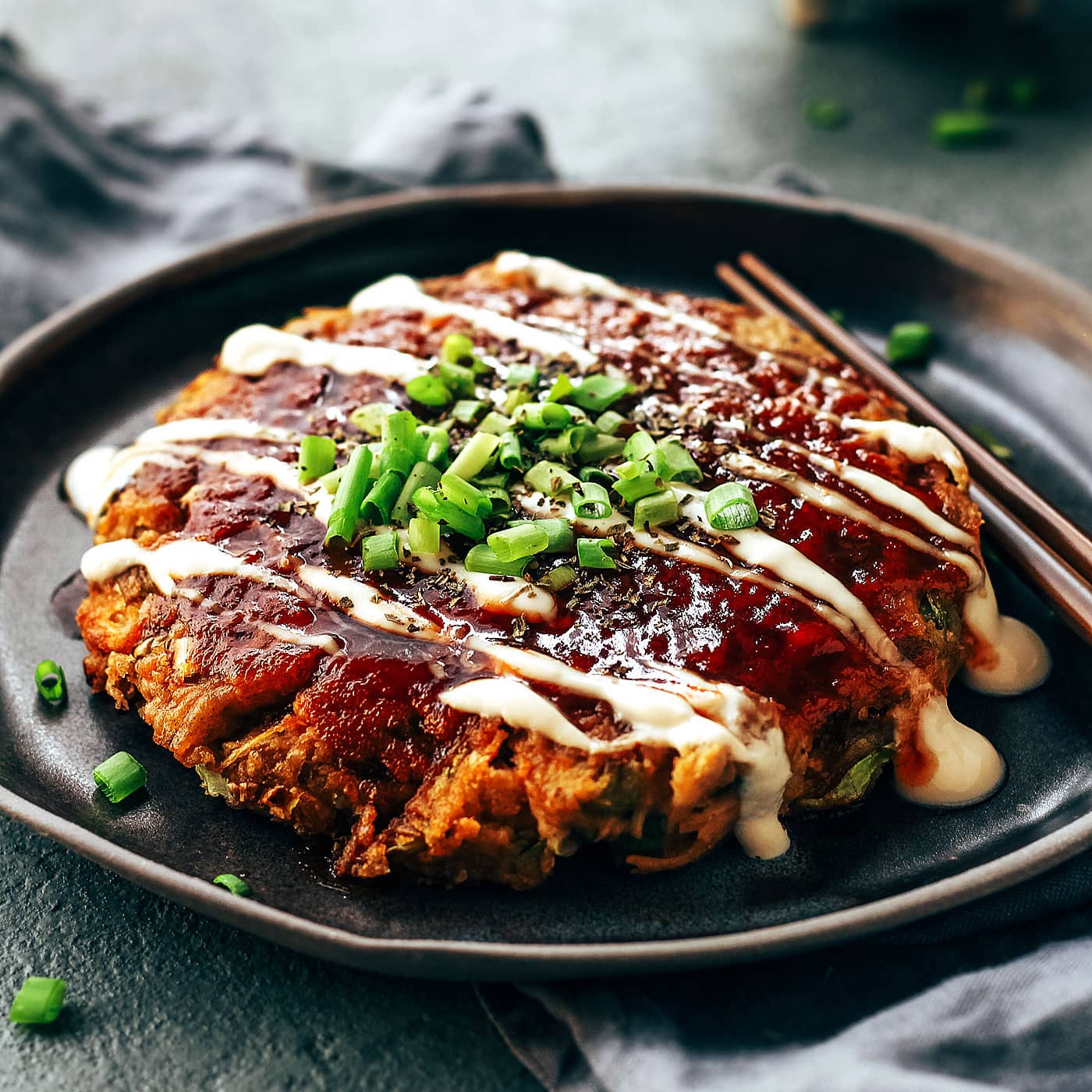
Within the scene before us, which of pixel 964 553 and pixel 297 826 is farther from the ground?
pixel 964 553

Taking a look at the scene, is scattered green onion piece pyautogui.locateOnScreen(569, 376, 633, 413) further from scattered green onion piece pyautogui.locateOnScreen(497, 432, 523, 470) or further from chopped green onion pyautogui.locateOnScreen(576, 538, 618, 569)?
chopped green onion pyautogui.locateOnScreen(576, 538, 618, 569)

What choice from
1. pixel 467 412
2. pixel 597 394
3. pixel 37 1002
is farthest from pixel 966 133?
pixel 37 1002

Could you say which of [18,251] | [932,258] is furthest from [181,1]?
[932,258]

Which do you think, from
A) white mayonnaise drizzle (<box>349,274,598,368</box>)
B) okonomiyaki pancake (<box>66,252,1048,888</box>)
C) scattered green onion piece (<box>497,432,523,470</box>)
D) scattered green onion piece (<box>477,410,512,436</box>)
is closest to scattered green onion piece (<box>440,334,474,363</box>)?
okonomiyaki pancake (<box>66,252,1048,888</box>)

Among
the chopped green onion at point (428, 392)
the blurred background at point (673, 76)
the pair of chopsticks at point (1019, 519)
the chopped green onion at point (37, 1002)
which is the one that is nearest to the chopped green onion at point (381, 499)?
the chopped green onion at point (428, 392)

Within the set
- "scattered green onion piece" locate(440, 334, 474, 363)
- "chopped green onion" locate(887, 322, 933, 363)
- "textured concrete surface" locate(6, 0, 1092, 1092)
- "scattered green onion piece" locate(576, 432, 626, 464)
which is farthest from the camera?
"textured concrete surface" locate(6, 0, 1092, 1092)

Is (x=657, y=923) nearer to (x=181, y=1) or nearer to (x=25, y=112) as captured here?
(x=25, y=112)

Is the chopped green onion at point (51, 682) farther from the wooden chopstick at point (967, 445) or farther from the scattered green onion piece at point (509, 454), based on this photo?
the wooden chopstick at point (967, 445)
